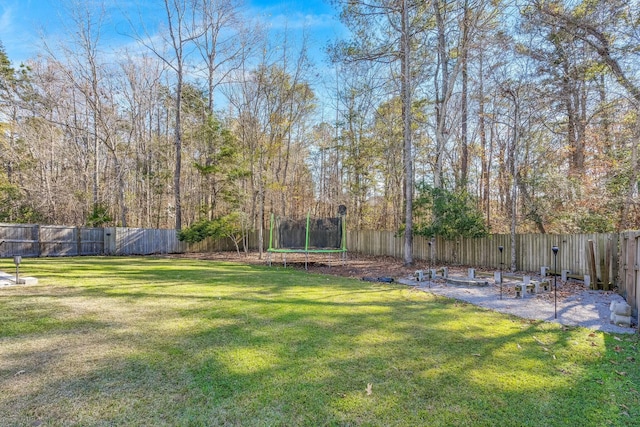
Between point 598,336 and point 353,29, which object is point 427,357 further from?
point 353,29

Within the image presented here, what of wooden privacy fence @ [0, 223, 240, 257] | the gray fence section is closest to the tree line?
wooden privacy fence @ [0, 223, 240, 257]

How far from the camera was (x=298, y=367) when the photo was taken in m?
2.68

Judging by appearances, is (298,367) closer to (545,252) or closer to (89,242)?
(545,252)

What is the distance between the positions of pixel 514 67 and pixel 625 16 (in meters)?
2.45

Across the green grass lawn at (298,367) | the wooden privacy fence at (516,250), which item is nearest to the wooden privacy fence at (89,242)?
the wooden privacy fence at (516,250)

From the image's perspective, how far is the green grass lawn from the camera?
2033 millimetres

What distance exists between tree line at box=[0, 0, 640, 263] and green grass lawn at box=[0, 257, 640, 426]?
21.8 feet

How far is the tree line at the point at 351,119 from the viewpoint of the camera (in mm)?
9312

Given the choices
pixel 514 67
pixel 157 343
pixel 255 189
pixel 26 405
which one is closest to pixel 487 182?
pixel 514 67

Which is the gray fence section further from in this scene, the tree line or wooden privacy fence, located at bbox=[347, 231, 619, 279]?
wooden privacy fence, located at bbox=[347, 231, 619, 279]

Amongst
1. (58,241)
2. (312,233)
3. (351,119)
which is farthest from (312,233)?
(58,241)

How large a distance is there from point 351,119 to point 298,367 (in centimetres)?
1650

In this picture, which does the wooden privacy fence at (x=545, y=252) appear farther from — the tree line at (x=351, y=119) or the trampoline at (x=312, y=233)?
the trampoline at (x=312, y=233)

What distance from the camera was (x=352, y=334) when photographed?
3557 mm
